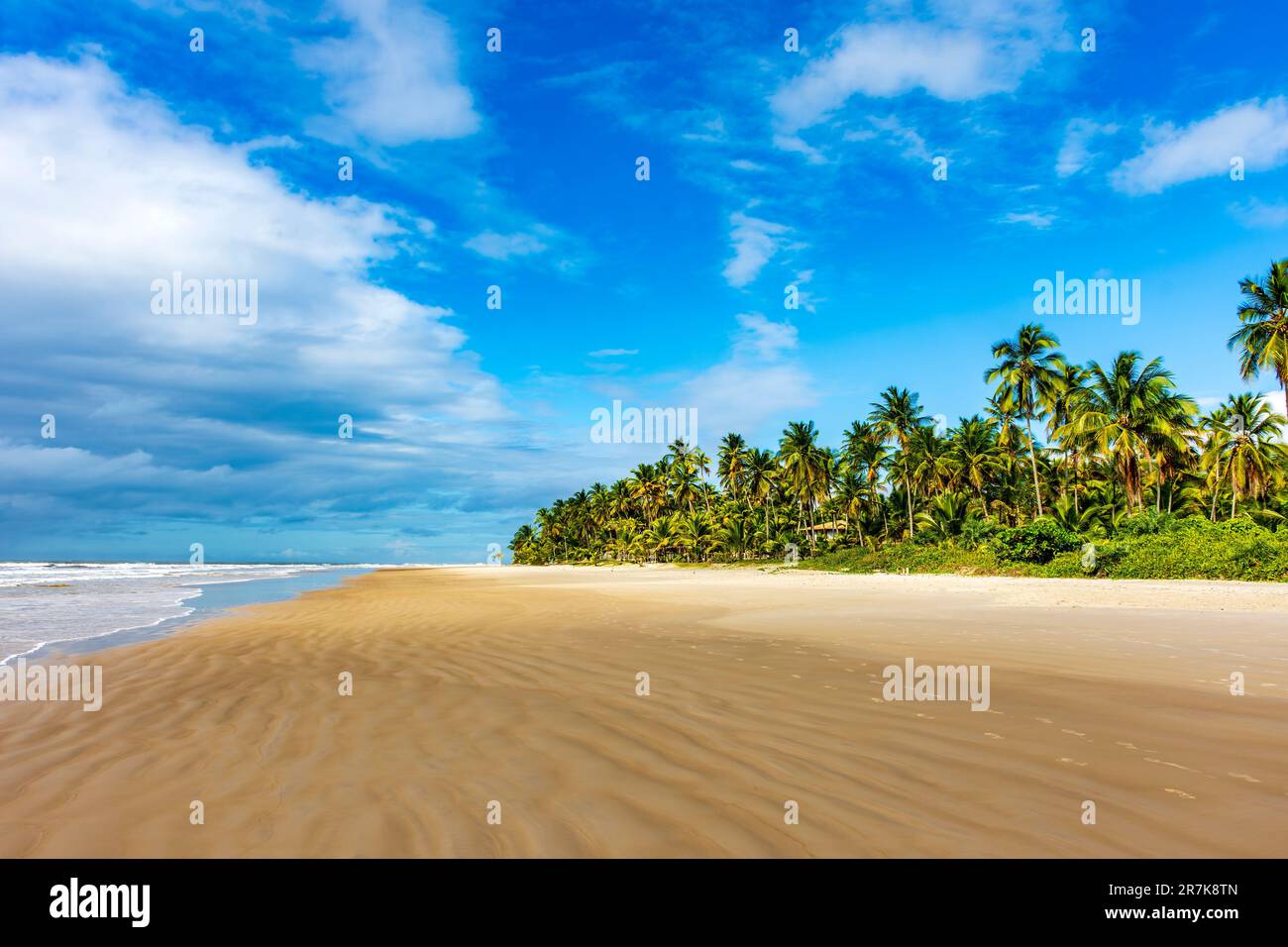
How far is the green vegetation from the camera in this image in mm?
32500

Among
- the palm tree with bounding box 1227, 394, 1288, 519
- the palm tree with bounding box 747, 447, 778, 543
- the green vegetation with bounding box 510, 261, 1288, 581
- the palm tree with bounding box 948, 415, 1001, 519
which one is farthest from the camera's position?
the palm tree with bounding box 747, 447, 778, 543

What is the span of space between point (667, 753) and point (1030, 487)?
6959 centimetres

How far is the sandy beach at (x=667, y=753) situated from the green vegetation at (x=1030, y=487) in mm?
22271

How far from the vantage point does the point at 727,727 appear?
6688 mm

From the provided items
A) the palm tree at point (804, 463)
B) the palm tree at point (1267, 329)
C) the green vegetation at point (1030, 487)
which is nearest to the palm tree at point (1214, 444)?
the green vegetation at point (1030, 487)

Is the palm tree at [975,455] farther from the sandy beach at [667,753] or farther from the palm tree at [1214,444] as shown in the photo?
the sandy beach at [667,753]

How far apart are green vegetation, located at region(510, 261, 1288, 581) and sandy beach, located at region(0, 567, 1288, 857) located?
22271 mm

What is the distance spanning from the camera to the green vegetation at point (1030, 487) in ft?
107

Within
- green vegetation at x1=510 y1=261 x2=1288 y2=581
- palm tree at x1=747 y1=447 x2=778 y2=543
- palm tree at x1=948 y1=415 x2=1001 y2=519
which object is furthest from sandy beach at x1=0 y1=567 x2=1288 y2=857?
palm tree at x1=747 y1=447 x2=778 y2=543

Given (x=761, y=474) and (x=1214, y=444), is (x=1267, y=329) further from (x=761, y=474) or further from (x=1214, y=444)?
(x=761, y=474)

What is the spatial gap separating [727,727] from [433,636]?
9.63m

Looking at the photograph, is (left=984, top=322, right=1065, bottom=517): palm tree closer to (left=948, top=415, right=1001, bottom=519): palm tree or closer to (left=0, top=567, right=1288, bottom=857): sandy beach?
(left=948, top=415, right=1001, bottom=519): palm tree

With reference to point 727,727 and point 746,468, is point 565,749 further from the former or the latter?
point 746,468

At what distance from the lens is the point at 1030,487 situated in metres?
64.4
